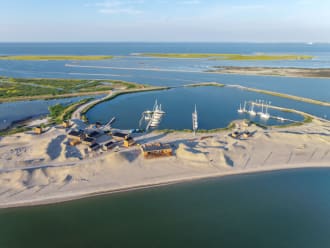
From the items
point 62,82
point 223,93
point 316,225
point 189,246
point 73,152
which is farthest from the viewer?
point 62,82

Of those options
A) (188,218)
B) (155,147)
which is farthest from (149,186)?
(155,147)

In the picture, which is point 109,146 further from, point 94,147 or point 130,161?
point 130,161

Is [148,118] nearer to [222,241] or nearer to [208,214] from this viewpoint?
[208,214]

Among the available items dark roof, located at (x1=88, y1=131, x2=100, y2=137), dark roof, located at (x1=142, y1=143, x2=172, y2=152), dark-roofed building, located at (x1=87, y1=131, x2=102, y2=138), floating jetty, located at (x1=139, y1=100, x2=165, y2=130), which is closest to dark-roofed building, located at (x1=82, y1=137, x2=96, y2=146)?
dark-roofed building, located at (x1=87, y1=131, x2=102, y2=138)

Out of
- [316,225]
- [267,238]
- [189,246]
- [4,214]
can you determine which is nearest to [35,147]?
[4,214]

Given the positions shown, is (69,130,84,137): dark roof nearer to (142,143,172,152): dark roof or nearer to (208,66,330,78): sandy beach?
(142,143,172,152): dark roof

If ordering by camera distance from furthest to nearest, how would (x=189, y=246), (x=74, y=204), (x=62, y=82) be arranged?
(x=62, y=82) < (x=74, y=204) < (x=189, y=246)
